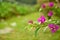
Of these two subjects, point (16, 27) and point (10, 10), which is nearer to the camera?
point (16, 27)

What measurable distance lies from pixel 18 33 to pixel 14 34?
12 cm

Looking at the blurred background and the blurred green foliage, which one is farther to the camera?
the blurred green foliage

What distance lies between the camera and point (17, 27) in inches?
221

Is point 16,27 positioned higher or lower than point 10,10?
lower

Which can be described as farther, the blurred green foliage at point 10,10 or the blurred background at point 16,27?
the blurred green foliage at point 10,10

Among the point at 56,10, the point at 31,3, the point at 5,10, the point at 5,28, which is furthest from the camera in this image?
the point at 31,3

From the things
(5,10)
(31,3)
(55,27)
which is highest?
(31,3)

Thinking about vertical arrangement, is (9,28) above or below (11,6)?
below

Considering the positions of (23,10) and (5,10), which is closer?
(5,10)

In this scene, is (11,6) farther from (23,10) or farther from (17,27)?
(17,27)

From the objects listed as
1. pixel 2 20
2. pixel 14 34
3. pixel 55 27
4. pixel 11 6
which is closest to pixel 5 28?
pixel 14 34

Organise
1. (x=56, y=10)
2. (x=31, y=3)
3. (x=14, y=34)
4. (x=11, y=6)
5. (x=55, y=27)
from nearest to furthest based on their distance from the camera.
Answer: (x=55, y=27)
(x=56, y=10)
(x=14, y=34)
(x=11, y=6)
(x=31, y=3)

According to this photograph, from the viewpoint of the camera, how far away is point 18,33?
5.02 meters

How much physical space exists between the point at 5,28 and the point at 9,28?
0.11 meters
